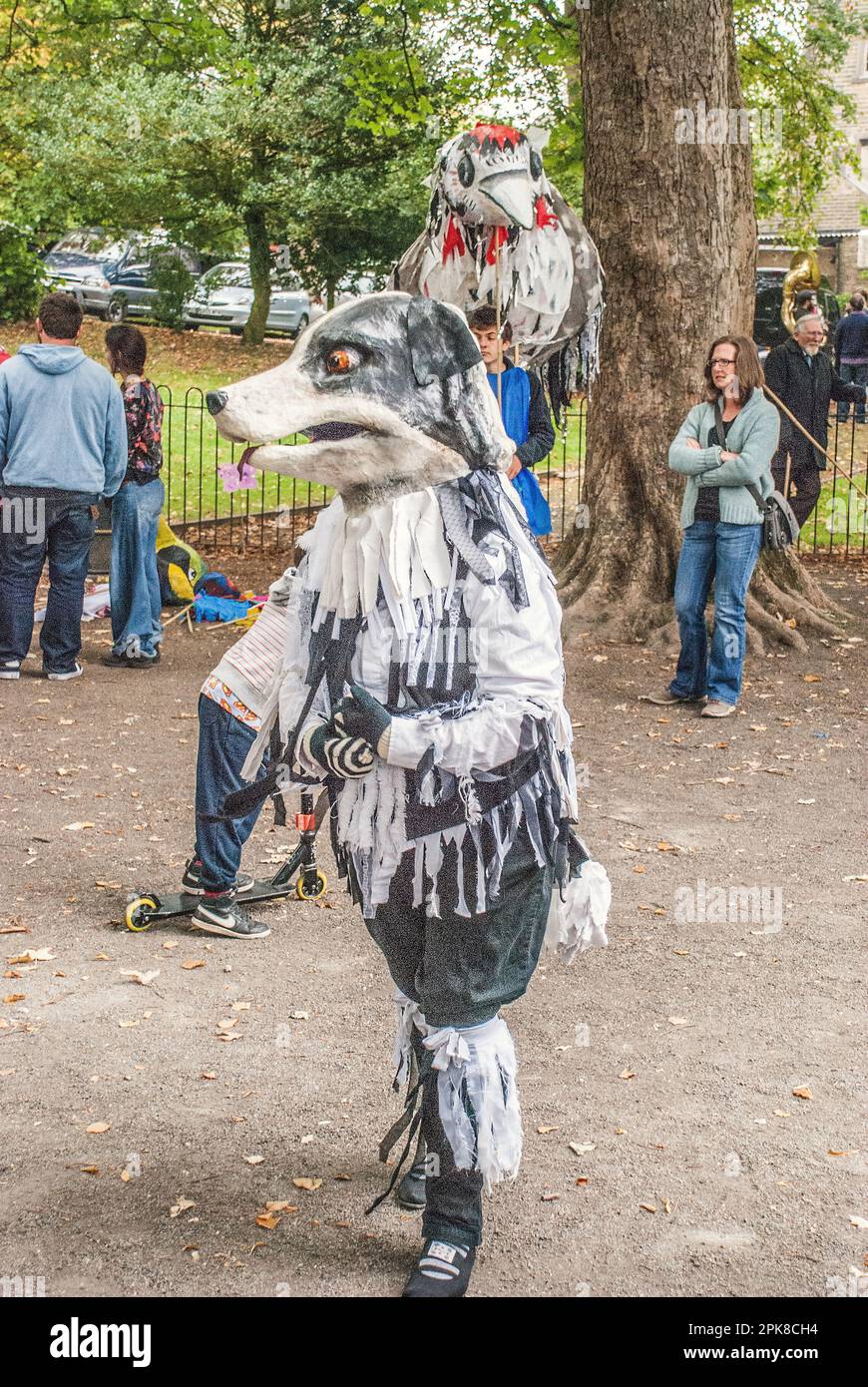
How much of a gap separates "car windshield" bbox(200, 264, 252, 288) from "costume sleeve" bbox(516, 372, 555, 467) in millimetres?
19128

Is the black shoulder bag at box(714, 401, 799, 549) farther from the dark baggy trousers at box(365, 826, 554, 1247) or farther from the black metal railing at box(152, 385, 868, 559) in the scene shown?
the dark baggy trousers at box(365, 826, 554, 1247)

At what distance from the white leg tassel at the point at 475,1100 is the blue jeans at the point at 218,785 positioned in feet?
5.35

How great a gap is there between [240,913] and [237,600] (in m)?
5.60

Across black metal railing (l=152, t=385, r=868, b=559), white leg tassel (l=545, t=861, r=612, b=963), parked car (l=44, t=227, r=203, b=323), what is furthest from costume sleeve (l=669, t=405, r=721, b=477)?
parked car (l=44, t=227, r=203, b=323)

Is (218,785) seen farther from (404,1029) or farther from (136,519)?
(136,519)

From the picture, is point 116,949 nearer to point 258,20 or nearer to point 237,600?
point 237,600

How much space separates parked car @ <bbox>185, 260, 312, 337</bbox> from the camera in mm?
25047

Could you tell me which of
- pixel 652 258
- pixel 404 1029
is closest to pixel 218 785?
pixel 404 1029

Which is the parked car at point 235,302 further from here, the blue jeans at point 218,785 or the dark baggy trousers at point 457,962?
the dark baggy trousers at point 457,962

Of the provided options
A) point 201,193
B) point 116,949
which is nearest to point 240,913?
point 116,949

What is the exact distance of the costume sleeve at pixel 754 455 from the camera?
24.9 ft

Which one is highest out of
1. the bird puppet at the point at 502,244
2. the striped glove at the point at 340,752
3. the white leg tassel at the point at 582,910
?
the bird puppet at the point at 502,244

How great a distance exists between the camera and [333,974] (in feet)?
15.6

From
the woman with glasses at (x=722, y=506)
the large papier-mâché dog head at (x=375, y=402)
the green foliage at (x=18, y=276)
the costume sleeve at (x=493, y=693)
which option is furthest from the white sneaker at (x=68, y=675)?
the green foliage at (x=18, y=276)
